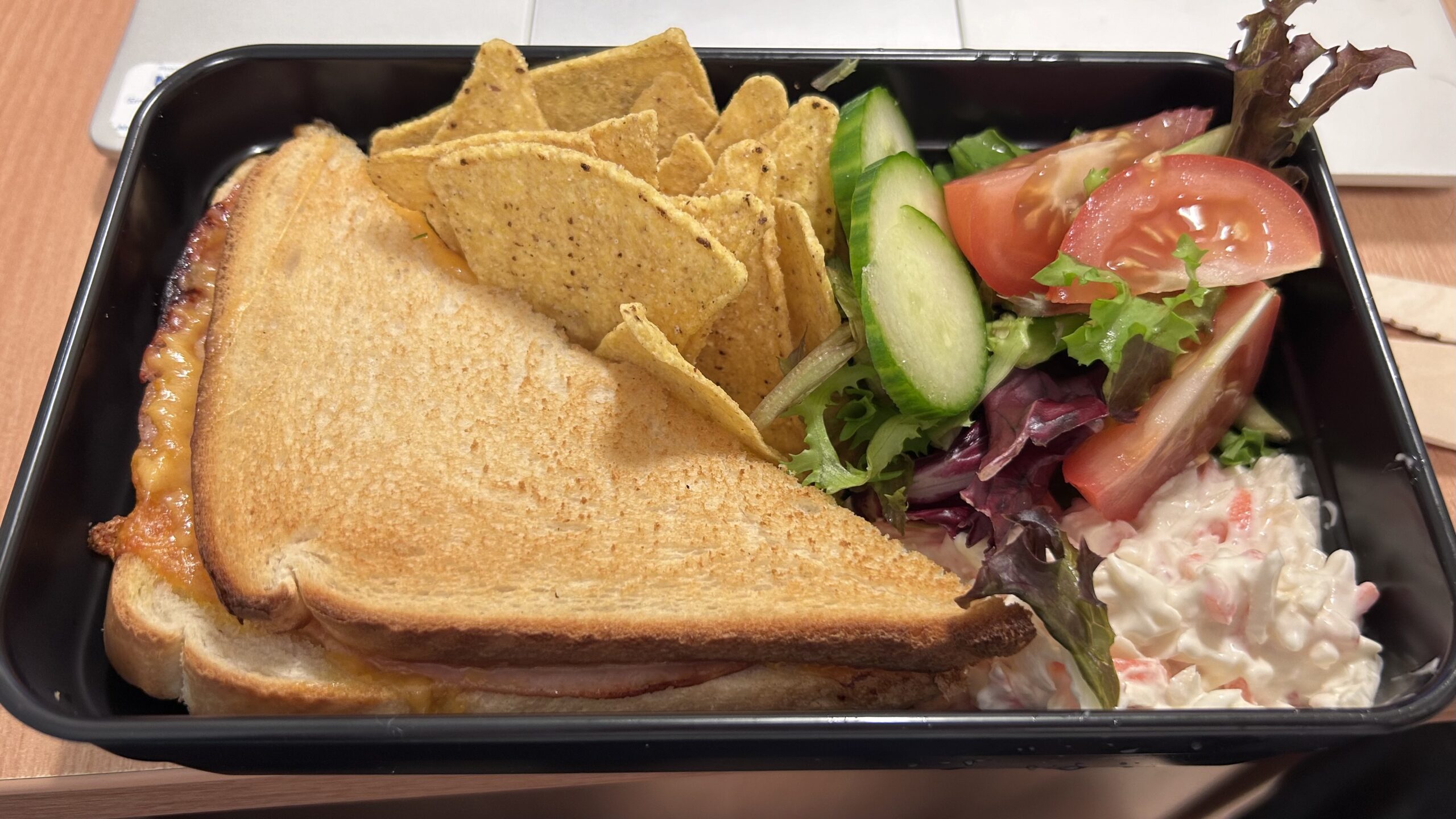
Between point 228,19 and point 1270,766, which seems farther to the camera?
point 228,19

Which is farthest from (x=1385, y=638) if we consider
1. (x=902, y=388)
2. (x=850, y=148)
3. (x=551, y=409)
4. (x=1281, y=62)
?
(x=551, y=409)

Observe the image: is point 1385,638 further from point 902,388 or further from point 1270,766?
point 902,388

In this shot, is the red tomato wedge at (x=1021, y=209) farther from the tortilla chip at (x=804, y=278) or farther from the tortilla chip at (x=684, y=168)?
the tortilla chip at (x=684, y=168)

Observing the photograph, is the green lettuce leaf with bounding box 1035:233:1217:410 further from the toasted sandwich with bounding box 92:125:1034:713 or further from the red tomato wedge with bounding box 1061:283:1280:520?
the toasted sandwich with bounding box 92:125:1034:713

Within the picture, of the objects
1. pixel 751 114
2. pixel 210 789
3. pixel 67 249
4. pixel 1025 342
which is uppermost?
pixel 751 114

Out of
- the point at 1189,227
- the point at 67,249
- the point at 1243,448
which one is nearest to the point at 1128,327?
the point at 1189,227

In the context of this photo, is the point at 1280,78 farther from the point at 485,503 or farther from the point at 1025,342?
the point at 485,503

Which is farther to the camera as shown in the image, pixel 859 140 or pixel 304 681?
pixel 859 140

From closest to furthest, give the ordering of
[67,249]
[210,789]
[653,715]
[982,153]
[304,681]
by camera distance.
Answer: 1. [653,715]
2. [304,681]
3. [210,789]
4. [982,153]
5. [67,249]
